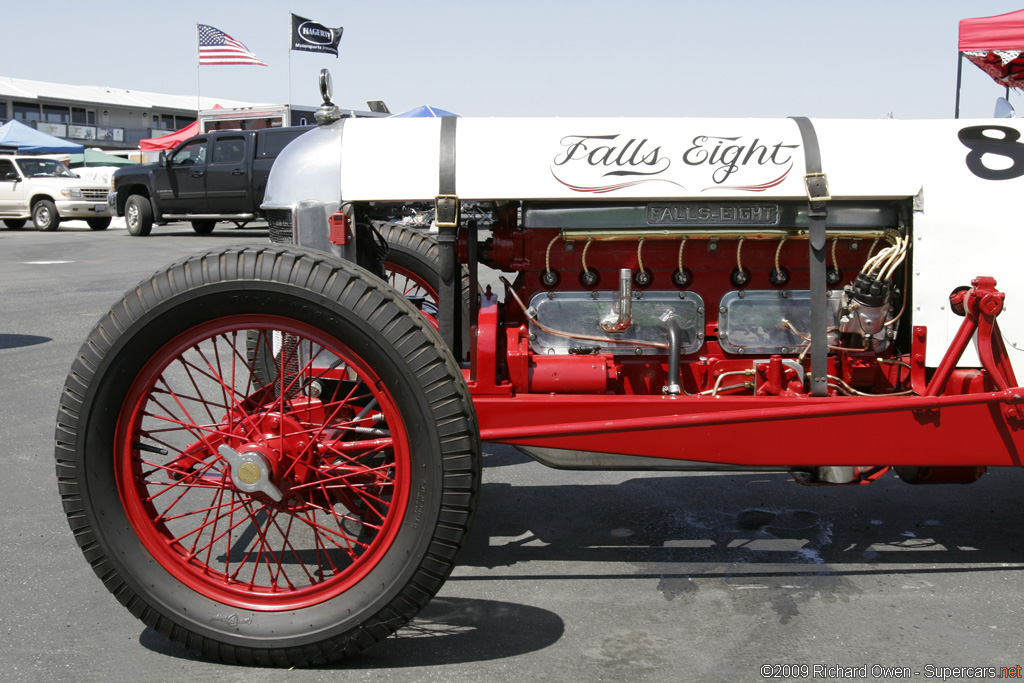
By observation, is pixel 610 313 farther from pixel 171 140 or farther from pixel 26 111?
pixel 26 111

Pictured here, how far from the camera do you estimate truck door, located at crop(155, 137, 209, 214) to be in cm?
1939

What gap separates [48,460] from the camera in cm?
468

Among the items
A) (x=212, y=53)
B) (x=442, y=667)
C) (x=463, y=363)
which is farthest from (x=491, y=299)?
(x=212, y=53)

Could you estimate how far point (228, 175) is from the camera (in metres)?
19.1

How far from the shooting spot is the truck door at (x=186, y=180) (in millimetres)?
19391

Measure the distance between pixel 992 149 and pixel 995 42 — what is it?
775 centimetres

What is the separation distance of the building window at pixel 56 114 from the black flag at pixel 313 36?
41.8 metres

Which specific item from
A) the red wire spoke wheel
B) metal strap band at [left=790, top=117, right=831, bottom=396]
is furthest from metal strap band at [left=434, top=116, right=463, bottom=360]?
metal strap band at [left=790, top=117, right=831, bottom=396]

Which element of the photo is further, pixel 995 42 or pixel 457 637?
pixel 995 42

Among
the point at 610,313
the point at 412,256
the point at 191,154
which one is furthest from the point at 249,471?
the point at 191,154

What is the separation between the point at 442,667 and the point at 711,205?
1.80 meters

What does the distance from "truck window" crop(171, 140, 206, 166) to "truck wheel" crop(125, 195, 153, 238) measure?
128 centimetres

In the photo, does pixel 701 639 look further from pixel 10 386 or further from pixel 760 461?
pixel 10 386

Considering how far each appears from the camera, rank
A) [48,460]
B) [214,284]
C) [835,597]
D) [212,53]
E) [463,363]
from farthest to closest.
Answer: [212,53] → [48,460] → [463,363] → [835,597] → [214,284]
